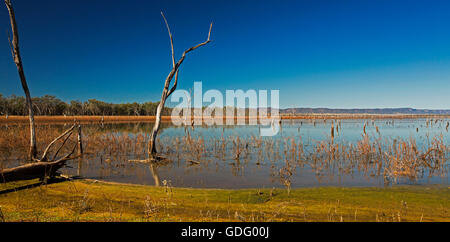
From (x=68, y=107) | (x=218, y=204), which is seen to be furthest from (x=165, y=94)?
(x=68, y=107)

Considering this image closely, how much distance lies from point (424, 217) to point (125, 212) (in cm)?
628

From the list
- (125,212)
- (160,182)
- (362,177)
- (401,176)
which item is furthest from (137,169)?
(401,176)

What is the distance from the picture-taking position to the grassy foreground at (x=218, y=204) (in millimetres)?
5094

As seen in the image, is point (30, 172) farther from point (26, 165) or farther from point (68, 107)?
point (68, 107)

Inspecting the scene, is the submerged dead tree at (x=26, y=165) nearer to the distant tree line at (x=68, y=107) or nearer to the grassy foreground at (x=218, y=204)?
the grassy foreground at (x=218, y=204)

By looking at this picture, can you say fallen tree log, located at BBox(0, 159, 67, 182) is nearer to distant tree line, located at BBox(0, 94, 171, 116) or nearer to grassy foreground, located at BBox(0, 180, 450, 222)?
grassy foreground, located at BBox(0, 180, 450, 222)

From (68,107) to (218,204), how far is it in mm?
72409

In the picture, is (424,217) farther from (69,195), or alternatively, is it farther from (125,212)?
(69,195)

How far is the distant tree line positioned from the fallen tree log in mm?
40935

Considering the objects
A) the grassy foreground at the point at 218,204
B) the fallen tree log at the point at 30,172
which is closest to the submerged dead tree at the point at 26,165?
the fallen tree log at the point at 30,172

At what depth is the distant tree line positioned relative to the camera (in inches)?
2073

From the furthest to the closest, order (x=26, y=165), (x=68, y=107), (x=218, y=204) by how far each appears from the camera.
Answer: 1. (x=68, y=107)
2. (x=26, y=165)
3. (x=218, y=204)

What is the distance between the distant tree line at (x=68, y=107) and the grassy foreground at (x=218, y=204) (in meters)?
42.8

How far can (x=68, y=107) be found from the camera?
216ft
